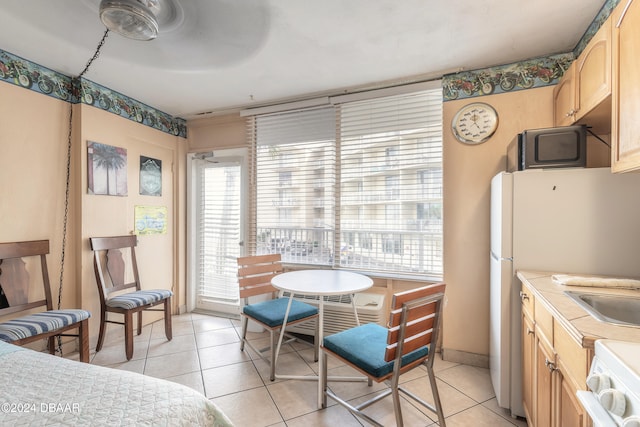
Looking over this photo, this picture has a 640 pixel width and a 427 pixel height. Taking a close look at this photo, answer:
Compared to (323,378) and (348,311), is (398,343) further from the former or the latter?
(348,311)

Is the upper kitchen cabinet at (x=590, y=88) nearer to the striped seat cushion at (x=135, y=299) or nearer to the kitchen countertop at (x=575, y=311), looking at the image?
the kitchen countertop at (x=575, y=311)

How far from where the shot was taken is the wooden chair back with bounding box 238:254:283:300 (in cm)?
257

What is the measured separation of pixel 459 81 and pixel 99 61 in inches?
114

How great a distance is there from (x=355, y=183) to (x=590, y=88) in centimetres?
175

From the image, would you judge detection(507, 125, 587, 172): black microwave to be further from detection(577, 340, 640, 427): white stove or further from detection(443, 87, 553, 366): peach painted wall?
detection(577, 340, 640, 427): white stove

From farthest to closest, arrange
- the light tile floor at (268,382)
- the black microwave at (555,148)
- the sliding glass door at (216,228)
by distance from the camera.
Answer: the sliding glass door at (216,228) → the light tile floor at (268,382) → the black microwave at (555,148)

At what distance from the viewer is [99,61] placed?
2291 mm

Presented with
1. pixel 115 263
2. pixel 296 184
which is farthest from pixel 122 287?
pixel 296 184

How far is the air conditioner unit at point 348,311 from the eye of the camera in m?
2.58

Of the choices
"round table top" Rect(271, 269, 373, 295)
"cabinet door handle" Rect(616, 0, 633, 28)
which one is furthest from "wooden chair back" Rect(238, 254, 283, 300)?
"cabinet door handle" Rect(616, 0, 633, 28)

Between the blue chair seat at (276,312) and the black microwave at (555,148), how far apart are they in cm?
183

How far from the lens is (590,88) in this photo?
5.41 ft

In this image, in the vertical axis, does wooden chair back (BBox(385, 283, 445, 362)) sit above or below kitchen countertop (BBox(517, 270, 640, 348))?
below

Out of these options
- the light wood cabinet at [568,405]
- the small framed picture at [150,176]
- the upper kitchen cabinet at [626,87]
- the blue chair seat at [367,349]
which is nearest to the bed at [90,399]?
→ the blue chair seat at [367,349]
